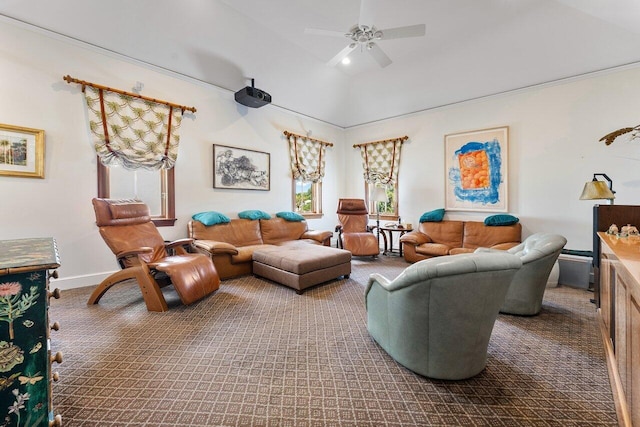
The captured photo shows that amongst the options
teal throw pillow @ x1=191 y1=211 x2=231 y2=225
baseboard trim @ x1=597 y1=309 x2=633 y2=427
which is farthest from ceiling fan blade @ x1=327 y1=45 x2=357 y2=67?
baseboard trim @ x1=597 y1=309 x2=633 y2=427

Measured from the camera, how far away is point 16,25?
3.00 metres

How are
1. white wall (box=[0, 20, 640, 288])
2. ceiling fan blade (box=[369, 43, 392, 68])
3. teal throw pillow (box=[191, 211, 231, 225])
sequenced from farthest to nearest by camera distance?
1. teal throw pillow (box=[191, 211, 231, 225])
2. ceiling fan blade (box=[369, 43, 392, 68])
3. white wall (box=[0, 20, 640, 288])

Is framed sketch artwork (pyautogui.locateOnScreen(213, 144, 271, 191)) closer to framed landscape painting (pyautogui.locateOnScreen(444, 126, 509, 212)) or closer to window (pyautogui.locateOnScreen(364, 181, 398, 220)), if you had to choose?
window (pyautogui.locateOnScreen(364, 181, 398, 220))

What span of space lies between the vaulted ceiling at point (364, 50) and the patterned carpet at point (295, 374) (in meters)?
3.31

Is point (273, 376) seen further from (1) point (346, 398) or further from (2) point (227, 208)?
(2) point (227, 208)

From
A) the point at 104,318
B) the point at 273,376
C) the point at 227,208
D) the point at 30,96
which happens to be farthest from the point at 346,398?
the point at 30,96

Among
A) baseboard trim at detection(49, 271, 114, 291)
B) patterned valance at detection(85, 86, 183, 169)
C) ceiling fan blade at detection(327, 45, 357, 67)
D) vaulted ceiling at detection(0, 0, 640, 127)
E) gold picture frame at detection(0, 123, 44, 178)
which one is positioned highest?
vaulted ceiling at detection(0, 0, 640, 127)

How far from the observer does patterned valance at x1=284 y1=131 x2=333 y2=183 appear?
19.4 feet

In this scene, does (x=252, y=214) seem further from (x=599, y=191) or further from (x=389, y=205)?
(x=599, y=191)

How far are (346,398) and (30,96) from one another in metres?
4.52

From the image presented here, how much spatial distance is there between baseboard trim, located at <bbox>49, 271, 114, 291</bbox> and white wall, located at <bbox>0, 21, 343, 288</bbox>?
0.03 feet

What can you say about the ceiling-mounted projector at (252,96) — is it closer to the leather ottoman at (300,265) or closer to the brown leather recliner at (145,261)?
the brown leather recliner at (145,261)

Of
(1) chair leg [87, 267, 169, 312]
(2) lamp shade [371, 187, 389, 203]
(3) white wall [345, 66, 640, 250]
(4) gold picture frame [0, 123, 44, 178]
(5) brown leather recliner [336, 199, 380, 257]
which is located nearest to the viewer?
(1) chair leg [87, 267, 169, 312]

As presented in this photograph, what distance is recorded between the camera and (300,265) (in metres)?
3.31
